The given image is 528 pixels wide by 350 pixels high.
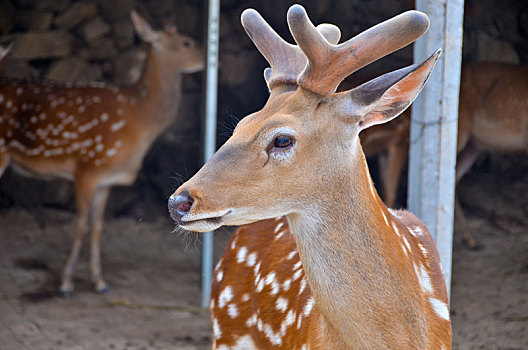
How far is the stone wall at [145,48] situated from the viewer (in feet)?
22.0

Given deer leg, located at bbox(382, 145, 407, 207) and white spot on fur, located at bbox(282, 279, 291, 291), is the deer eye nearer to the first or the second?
white spot on fur, located at bbox(282, 279, 291, 291)

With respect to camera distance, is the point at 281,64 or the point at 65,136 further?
the point at 65,136

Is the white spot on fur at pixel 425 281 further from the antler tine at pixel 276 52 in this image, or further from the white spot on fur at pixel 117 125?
the white spot on fur at pixel 117 125

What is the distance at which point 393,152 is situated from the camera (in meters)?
5.86

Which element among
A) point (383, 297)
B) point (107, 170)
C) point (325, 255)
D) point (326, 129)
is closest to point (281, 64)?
point (326, 129)

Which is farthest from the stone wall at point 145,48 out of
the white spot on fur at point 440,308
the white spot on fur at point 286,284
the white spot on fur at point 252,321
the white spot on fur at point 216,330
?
the white spot on fur at point 440,308

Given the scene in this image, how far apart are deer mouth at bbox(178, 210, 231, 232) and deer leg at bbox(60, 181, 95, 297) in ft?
11.3

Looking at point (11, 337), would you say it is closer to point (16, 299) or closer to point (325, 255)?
point (16, 299)

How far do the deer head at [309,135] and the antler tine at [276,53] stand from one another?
0.64 feet

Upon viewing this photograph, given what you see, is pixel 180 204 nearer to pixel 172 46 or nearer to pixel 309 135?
pixel 309 135

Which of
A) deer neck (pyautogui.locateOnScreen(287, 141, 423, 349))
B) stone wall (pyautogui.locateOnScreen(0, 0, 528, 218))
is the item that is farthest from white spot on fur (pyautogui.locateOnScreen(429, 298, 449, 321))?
stone wall (pyautogui.locateOnScreen(0, 0, 528, 218))

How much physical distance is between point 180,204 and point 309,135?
16.8 inches

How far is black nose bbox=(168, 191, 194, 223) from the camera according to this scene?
1865mm

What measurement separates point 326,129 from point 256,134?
8.2 inches
